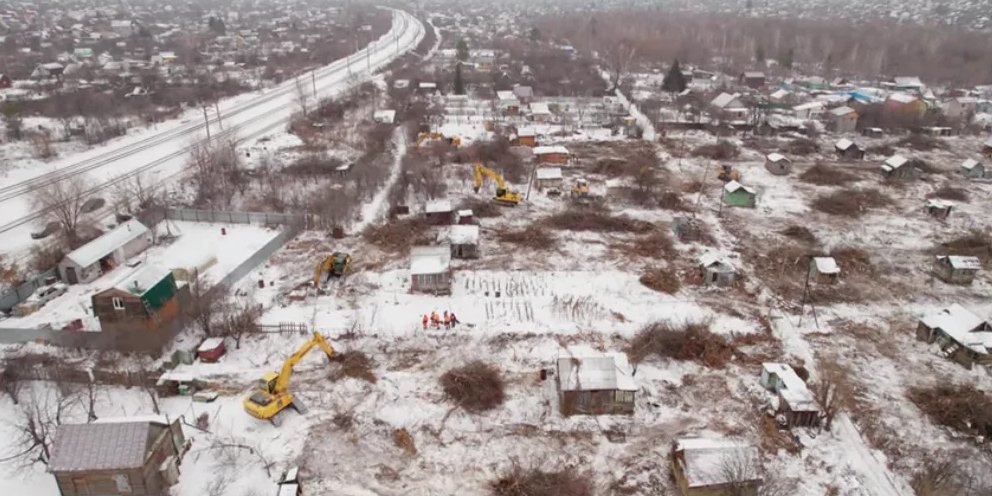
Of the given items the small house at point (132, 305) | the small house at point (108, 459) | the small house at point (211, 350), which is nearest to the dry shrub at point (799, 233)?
the small house at point (211, 350)

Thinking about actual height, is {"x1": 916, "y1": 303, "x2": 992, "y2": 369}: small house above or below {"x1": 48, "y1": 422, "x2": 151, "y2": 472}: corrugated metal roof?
below

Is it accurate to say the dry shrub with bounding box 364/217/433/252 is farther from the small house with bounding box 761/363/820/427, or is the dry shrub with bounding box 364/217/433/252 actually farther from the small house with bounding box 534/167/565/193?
the small house with bounding box 761/363/820/427

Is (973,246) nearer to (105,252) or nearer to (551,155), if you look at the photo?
(551,155)

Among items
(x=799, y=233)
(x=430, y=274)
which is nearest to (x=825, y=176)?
(x=799, y=233)

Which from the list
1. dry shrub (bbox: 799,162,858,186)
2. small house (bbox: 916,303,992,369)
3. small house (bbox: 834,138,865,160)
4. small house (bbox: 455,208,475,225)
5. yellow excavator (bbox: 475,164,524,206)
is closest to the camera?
small house (bbox: 916,303,992,369)

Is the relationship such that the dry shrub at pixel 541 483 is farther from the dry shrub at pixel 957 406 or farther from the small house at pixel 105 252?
the small house at pixel 105 252

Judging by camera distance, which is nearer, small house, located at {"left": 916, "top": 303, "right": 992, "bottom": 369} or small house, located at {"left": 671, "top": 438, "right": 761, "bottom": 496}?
small house, located at {"left": 671, "top": 438, "right": 761, "bottom": 496}

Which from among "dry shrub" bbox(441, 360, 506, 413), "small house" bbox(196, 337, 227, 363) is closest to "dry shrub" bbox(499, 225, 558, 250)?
"dry shrub" bbox(441, 360, 506, 413)
